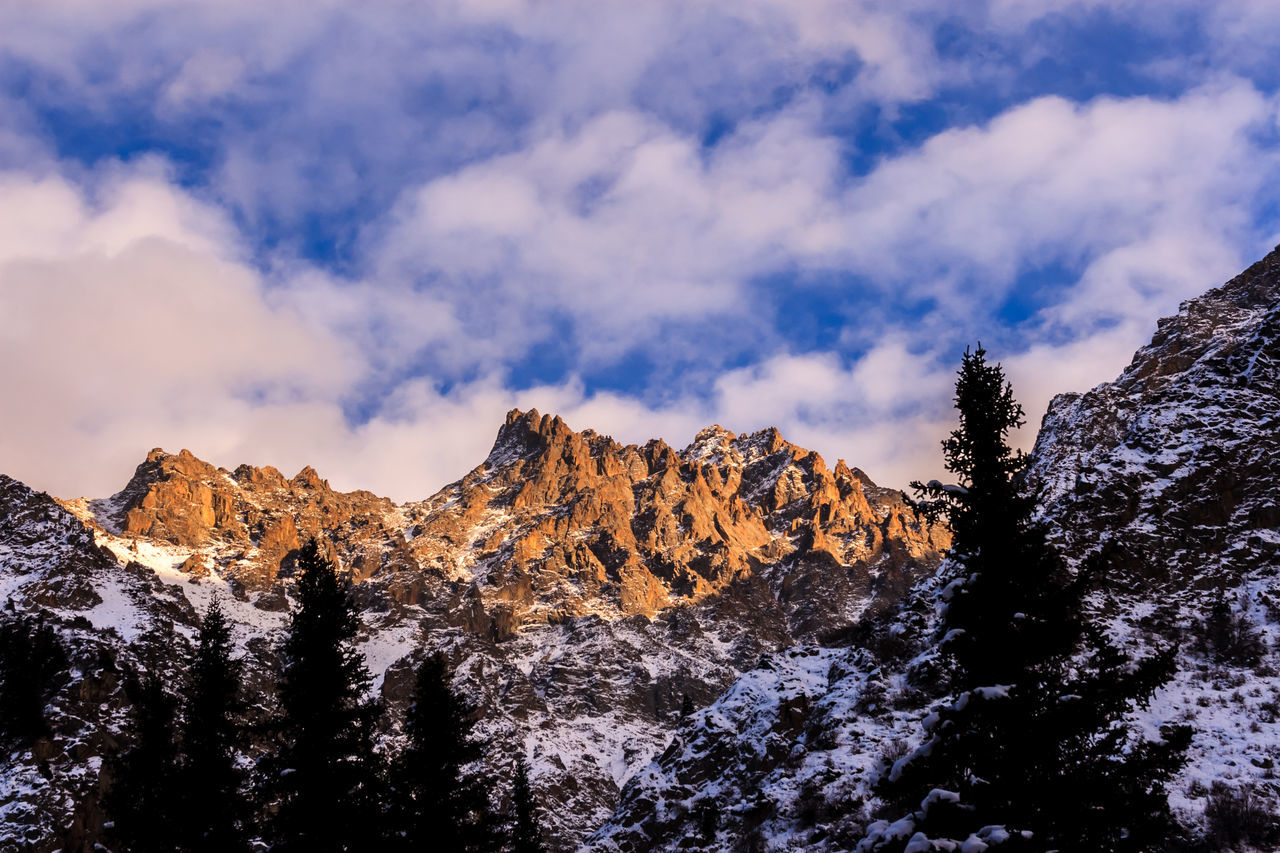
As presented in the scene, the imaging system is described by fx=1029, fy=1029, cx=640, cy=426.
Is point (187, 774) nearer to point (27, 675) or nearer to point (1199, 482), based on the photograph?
point (1199, 482)

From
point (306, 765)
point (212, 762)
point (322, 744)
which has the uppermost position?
point (212, 762)

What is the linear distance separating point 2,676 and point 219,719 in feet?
400

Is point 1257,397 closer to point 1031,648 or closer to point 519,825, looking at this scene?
point 519,825

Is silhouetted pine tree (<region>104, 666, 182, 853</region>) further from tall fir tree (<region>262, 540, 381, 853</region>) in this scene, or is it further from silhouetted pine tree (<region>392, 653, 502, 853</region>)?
silhouetted pine tree (<region>392, 653, 502, 853</region>)

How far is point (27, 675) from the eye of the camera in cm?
13762

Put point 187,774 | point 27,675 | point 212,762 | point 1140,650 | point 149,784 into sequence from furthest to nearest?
point 27,675, point 1140,650, point 149,784, point 212,762, point 187,774

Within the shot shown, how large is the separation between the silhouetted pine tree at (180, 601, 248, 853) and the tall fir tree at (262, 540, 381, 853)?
2.48 m

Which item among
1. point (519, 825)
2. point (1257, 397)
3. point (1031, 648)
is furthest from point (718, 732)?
point (1031, 648)

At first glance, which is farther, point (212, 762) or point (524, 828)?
point (524, 828)

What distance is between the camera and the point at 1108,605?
217ft

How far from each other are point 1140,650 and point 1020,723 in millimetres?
48744

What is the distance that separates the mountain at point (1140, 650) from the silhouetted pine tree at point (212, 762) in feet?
85.8

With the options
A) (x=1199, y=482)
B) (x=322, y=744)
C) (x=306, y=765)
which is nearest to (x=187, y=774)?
(x=306, y=765)

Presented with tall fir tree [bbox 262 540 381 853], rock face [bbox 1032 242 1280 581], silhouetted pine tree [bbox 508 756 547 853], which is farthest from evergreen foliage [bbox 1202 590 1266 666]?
tall fir tree [bbox 262 540 381 853]
